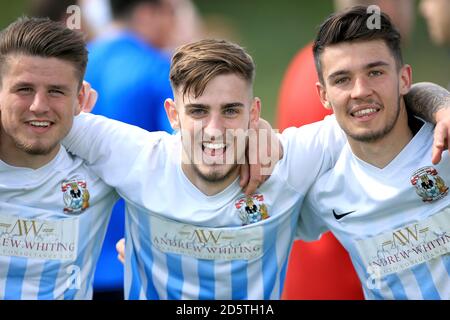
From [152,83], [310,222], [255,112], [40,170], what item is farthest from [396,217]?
[152,83]

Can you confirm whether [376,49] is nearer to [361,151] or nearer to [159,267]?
[361,151]

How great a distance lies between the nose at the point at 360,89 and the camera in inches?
125

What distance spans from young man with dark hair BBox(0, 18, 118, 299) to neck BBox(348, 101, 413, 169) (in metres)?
1.09

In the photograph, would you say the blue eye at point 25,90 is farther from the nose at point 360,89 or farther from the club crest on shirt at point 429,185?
the club crest on shirt at point 429,185

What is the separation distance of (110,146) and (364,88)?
3.37 feet

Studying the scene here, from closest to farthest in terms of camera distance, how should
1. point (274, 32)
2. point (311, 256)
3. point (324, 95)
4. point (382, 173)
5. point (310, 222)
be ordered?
point (382, 173)
point (324, 95)
point (310, 222)
point (311, 256)
point (274, 32)

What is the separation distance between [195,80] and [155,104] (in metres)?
Result: 1.50

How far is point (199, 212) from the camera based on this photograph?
331 cm

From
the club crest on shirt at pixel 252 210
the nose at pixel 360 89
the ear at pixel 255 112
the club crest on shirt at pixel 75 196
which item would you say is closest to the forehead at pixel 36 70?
the club crest on shirt at pixel 75 196

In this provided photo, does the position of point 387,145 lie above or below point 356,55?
below

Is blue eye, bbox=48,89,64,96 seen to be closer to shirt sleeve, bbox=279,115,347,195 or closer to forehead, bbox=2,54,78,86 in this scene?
forehead, bbox=2,54,78,86

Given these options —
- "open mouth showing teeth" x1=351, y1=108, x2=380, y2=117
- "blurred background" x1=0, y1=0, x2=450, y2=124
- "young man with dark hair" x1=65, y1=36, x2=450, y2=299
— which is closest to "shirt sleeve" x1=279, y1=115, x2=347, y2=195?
"young man with dark hair" x1=65, y1=36, x2=450, y2=299

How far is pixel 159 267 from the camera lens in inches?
134

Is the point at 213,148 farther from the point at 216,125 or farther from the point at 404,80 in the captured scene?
the point at 404,80
